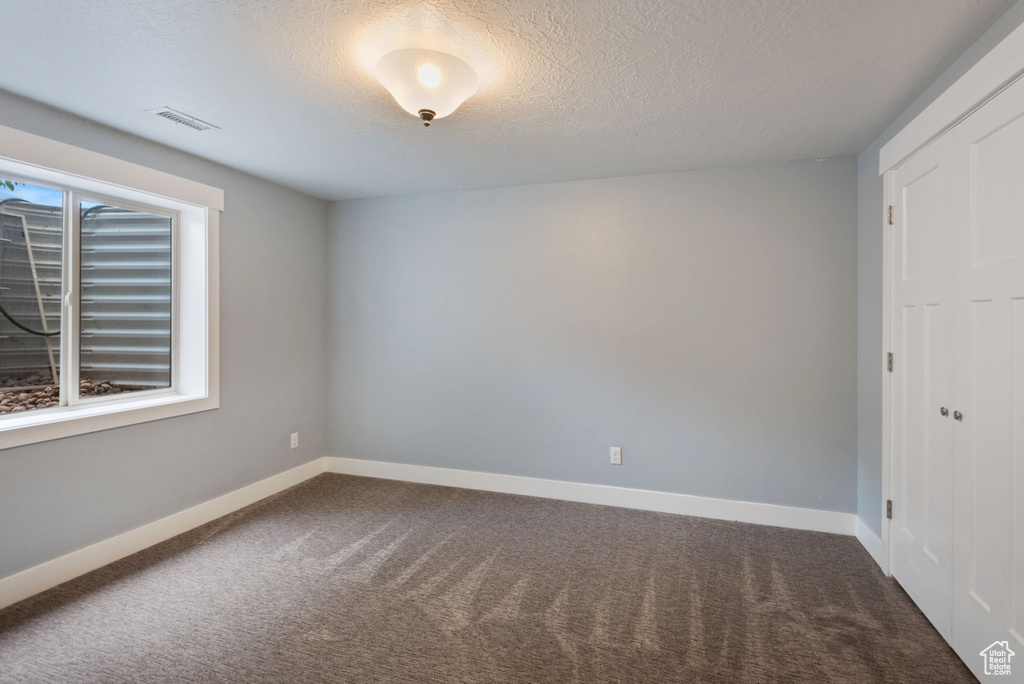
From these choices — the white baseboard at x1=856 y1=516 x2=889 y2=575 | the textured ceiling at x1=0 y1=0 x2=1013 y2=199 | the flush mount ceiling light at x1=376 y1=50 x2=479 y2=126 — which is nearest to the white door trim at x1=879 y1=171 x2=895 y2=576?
the white baseboard at x1=856 y1=516 x2=889 y2=575

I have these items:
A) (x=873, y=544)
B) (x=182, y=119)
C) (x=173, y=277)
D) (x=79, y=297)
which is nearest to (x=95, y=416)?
(x=79, y=297)

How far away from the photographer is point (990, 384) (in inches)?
69.0

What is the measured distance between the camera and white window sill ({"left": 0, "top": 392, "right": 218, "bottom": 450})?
93.5 inches

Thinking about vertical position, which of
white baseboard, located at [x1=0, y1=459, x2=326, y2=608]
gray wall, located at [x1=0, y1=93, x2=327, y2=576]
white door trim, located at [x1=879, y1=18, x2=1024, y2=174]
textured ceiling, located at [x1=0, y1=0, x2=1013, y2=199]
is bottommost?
white baseboard, located at [x1=0, y1=459, x2=326, y2=608]

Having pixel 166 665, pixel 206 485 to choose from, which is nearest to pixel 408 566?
pixel 166 665

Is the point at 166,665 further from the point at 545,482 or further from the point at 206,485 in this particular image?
the point at 545,482

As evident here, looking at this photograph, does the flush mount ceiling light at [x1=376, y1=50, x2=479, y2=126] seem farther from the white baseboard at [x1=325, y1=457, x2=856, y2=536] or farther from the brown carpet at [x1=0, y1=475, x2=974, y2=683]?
the white baseboard at [x1=325, y1=457, x2=856, y2=536]

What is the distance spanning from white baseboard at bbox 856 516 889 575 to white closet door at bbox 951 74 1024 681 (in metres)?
0.70

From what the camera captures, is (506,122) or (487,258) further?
(487,258)

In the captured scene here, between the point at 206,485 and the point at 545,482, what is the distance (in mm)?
2335

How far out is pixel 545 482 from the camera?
12.4ft

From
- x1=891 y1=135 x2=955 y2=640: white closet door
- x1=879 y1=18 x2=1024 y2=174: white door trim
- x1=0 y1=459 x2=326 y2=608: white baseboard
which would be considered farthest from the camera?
x1=0 y1=459 x2=326 y2=608: white baseboard

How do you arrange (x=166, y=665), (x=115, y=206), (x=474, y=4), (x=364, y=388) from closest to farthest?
(x=474, y=4) → (x=166, y=665) → (x=115, y=206) → (x=364, y=388)

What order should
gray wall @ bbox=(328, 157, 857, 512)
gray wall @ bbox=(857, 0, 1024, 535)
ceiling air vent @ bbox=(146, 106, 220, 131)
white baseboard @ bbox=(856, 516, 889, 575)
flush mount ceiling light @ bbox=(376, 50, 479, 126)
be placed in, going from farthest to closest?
1. gray wall @ bbox=(328, 157, 857, 512)
2. gray wall @ bbox=(857, 0, 1024, 535)
3. white baseboard @ bbox=(856, 516, 889, 575)
4. ceiling air vent @ bbox=(146, 106, 220, 131)
5. flush mount ceiling light @ bbox=(376, 50, 479, 126)
